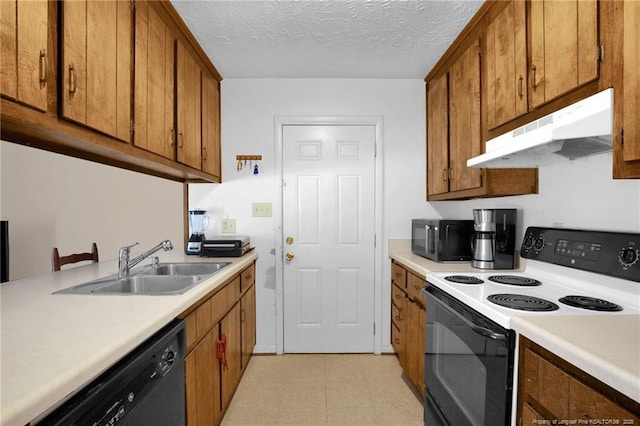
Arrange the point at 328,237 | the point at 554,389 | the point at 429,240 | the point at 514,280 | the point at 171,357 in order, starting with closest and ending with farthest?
the point at 554,389 → the point at 171,357 → the point at 514,280 → the point at 429,240 → the point at 328,237

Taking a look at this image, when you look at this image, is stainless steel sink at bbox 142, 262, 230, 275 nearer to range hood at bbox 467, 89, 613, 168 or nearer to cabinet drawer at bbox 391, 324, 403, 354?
cabinet drawer at bbox 391, 324, 403, 354

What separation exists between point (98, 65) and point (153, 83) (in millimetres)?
432

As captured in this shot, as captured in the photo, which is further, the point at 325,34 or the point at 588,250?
the point at 325,34

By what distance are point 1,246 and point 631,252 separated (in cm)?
268

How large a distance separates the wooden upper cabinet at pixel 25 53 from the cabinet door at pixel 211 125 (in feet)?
4.61

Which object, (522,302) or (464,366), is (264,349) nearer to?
(464,366)

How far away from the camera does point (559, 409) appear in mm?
870

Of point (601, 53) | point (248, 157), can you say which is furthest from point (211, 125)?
point (601, 53)

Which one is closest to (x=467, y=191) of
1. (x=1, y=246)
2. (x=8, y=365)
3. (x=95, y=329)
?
(x=95, y=329)

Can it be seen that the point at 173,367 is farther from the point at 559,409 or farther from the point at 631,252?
the point at 631,252

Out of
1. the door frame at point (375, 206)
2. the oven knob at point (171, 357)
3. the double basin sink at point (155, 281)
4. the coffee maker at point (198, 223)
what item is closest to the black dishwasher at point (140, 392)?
the oven knob at point (171, 357)

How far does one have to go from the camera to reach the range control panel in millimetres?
1211

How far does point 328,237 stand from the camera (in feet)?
9.43

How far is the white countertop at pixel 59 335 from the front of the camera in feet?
1.93
